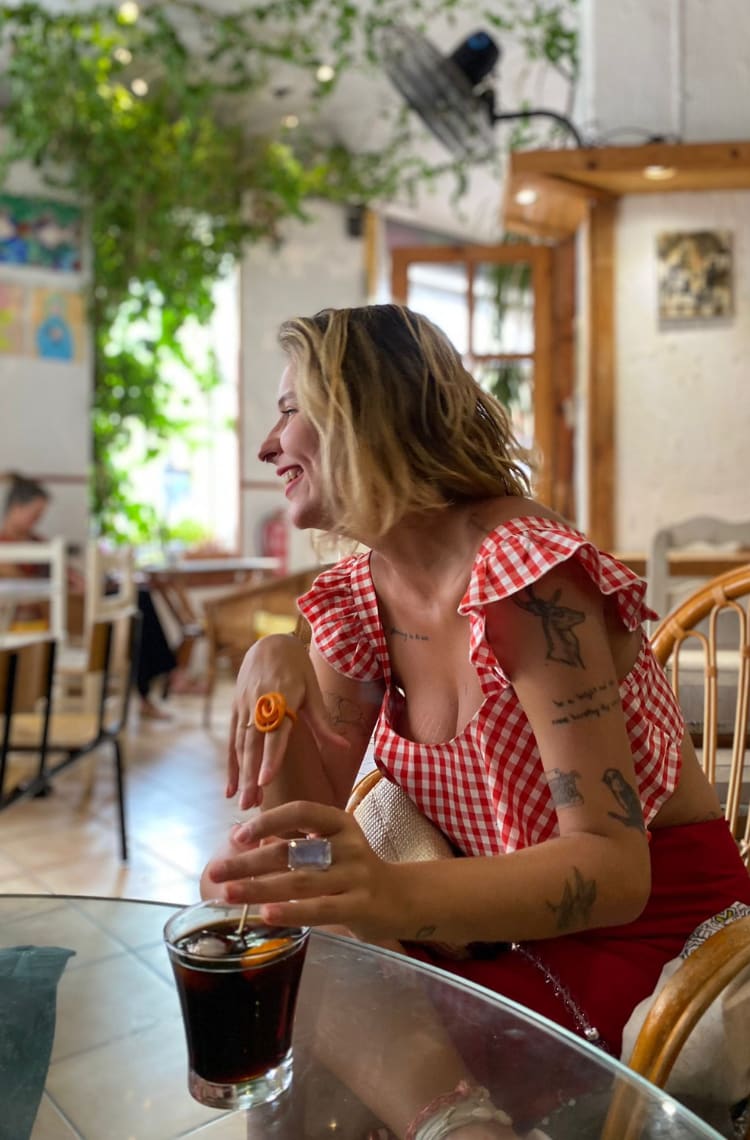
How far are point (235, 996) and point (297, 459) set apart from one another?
1.69 feet

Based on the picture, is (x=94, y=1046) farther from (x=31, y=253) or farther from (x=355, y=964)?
(x=31, y=253)

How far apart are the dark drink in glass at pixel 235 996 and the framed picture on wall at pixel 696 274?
416 centimetres

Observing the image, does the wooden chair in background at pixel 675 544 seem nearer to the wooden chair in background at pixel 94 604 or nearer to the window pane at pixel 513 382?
the window pane at pixel 513 382

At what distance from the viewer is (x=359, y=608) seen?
1.15 meters

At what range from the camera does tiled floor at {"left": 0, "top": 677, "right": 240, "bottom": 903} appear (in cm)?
288

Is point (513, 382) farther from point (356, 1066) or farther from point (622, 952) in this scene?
point (356, 1066)

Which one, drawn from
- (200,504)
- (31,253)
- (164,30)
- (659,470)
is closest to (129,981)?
(659,470)

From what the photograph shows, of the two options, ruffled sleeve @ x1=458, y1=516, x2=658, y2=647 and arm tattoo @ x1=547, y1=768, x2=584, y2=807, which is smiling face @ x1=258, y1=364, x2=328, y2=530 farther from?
arm tattoo @ x1=547, y1=768, x2=584, y2=807

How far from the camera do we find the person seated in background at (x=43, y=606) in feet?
17.7

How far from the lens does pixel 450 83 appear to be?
4.32 meters

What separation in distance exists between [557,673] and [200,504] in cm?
708

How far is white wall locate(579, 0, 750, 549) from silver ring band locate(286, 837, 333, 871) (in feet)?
13.1

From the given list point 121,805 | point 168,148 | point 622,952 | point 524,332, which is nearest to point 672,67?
point 524,332

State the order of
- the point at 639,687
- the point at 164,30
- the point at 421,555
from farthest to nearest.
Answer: the point at 164,30
the point at 421,555
the point at 639,687
